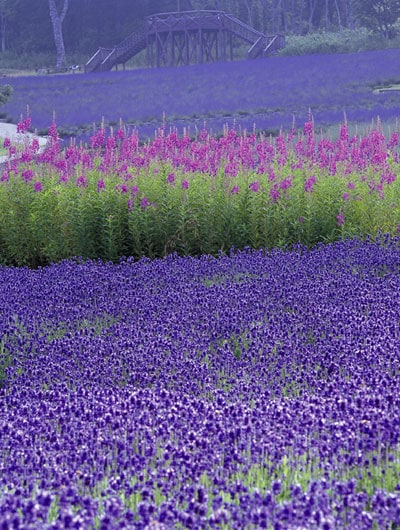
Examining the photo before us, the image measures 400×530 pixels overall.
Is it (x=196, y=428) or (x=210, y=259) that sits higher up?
(x=196, y=428)

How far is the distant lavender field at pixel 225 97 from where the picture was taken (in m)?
19.3

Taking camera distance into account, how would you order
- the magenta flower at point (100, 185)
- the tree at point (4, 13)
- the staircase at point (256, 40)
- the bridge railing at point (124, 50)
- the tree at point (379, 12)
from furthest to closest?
the tree at point (4, 13)
the tree at point (379, 12)
the bridge railing at point (124, 50)
the staircase at point (256, 40)
the magenta flower at point (100, 185)

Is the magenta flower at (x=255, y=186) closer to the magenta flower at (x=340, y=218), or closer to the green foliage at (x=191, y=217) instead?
the green foliage at (x=191, y=217)

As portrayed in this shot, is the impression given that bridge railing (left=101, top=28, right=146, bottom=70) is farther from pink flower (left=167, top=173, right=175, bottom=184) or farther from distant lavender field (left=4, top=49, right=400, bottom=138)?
pink flower (left=167, top=173, right=175, bottom=184)

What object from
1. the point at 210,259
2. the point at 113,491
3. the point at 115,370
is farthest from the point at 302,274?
the point at 113,491

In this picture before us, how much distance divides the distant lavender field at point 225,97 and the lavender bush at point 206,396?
29.8ft

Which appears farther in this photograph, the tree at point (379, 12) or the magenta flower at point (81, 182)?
the tree at point (379, 12)

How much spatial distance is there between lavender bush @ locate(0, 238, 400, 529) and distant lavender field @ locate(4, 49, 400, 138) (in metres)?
9.10

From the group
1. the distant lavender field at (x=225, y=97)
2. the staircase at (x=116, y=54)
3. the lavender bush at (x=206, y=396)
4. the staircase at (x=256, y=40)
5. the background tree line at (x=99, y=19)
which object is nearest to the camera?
the lavender bush at (x=206, y=396)

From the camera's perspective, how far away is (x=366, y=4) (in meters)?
49.5

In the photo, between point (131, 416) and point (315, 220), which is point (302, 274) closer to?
point (315, 220)

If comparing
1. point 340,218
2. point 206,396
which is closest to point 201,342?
point 206,396

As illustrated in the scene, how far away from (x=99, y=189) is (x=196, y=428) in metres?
5.52

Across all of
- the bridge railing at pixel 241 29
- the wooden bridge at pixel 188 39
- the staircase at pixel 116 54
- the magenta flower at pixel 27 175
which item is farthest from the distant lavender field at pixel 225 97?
the bridge railing at pixel 241 29
